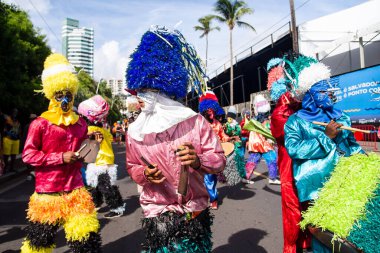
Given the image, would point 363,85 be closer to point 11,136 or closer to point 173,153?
point 11,136

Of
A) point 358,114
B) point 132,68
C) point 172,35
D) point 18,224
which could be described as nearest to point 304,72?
point 172,35

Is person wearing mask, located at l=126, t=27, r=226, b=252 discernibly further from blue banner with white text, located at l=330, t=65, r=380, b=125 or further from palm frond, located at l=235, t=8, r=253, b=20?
palm frond, located at l=235, t=8, r=253, b=20

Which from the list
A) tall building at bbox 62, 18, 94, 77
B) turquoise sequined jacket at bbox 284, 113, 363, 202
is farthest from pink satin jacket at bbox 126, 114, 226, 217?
tall building at bbox 62, 18, 94, 77

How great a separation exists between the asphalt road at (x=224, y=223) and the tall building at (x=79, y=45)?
1544 centimetres

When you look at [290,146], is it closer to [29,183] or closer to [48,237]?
[48,237]

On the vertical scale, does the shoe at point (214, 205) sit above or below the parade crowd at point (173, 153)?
below

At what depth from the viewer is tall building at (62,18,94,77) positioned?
1281 inches

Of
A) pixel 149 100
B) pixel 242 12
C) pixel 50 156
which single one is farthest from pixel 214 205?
pixel 242 12

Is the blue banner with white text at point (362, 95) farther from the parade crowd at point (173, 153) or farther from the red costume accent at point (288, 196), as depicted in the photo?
the parade crowd at point (173, 153)

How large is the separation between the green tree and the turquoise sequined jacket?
11.3 m

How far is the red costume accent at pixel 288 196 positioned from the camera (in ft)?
10.3

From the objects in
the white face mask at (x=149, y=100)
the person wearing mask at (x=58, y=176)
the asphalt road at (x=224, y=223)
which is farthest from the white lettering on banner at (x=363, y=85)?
the white face mask at (x=149, y=100)

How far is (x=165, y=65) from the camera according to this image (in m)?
2.13

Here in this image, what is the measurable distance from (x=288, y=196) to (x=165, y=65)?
188 cm
